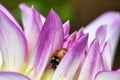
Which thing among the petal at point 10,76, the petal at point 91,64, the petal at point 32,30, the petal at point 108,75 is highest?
the petal at point 32,30

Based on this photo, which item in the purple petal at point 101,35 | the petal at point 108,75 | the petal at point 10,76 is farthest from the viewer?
the purple petal at point 101,35

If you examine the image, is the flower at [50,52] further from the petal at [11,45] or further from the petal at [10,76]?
the petal at [10,76]

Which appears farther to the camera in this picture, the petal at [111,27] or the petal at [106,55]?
the petal at [111,27]

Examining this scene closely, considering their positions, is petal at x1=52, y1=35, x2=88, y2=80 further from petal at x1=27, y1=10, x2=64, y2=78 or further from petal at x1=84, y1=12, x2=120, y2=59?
petal at x1=84, y1=12, x2=120, y2=59

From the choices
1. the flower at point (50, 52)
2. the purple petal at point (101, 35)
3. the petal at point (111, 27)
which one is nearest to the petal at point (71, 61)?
the flower at point (50, 52)

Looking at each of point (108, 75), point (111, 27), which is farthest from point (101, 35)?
point (111, 27)

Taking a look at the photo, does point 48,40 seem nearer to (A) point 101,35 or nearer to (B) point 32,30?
(B) point 32,30
